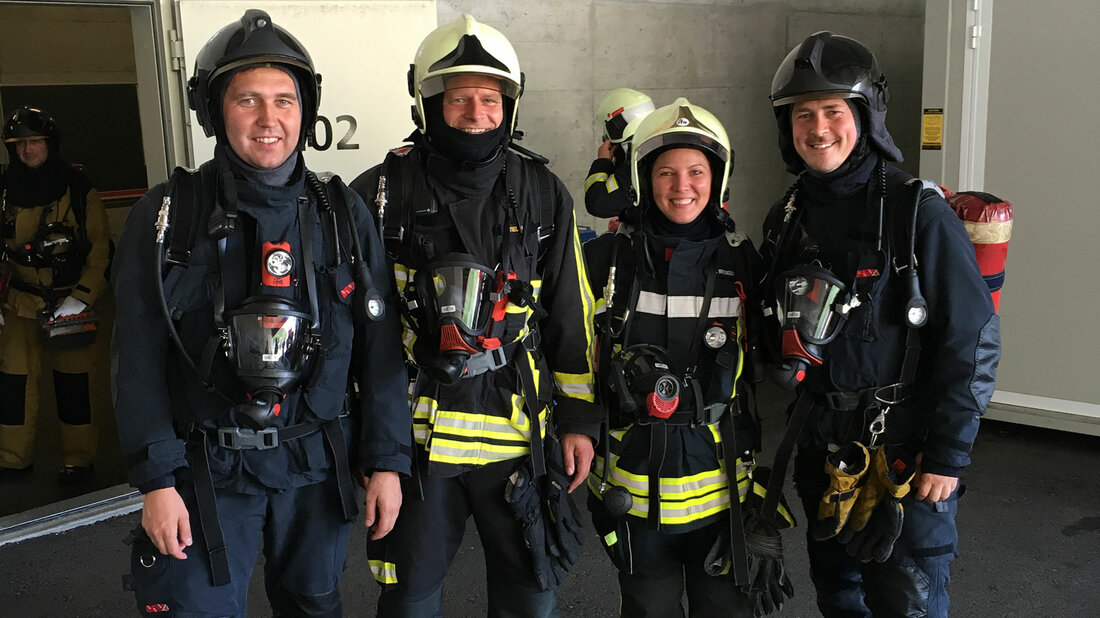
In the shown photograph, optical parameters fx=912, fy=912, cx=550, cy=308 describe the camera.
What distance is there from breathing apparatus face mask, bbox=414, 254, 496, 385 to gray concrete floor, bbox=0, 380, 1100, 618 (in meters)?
1.58

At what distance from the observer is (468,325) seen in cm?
227

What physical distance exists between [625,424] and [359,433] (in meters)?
0.74

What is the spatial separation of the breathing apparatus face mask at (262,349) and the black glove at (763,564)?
4.37ft

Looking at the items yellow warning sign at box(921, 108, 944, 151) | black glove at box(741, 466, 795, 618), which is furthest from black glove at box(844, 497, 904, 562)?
yellow warning sign at box(921, 108, 944, 151)

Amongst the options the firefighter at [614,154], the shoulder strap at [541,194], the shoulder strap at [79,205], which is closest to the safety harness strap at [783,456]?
the shoulder strap at [541,194]

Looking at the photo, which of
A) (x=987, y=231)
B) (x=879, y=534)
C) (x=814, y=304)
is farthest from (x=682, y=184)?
(x=879, y=534)

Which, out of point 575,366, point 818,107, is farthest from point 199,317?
point 818,107

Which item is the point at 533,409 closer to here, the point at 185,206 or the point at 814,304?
the point at 814,304

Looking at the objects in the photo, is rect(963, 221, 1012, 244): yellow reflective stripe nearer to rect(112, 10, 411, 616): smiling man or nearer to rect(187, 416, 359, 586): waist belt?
rect(112, 10, 411, 616): smiling man

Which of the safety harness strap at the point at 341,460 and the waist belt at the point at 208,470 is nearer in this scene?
the waist belt at the point at 208,470

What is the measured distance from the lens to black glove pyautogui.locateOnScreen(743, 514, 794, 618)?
99.6 inches

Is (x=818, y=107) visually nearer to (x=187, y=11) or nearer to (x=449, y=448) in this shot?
(x=449, y=448)

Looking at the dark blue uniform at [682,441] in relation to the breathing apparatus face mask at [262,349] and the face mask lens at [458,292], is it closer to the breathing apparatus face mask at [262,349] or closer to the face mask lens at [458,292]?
the face mask lens at [458,292]

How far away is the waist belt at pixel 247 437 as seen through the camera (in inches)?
84.1
